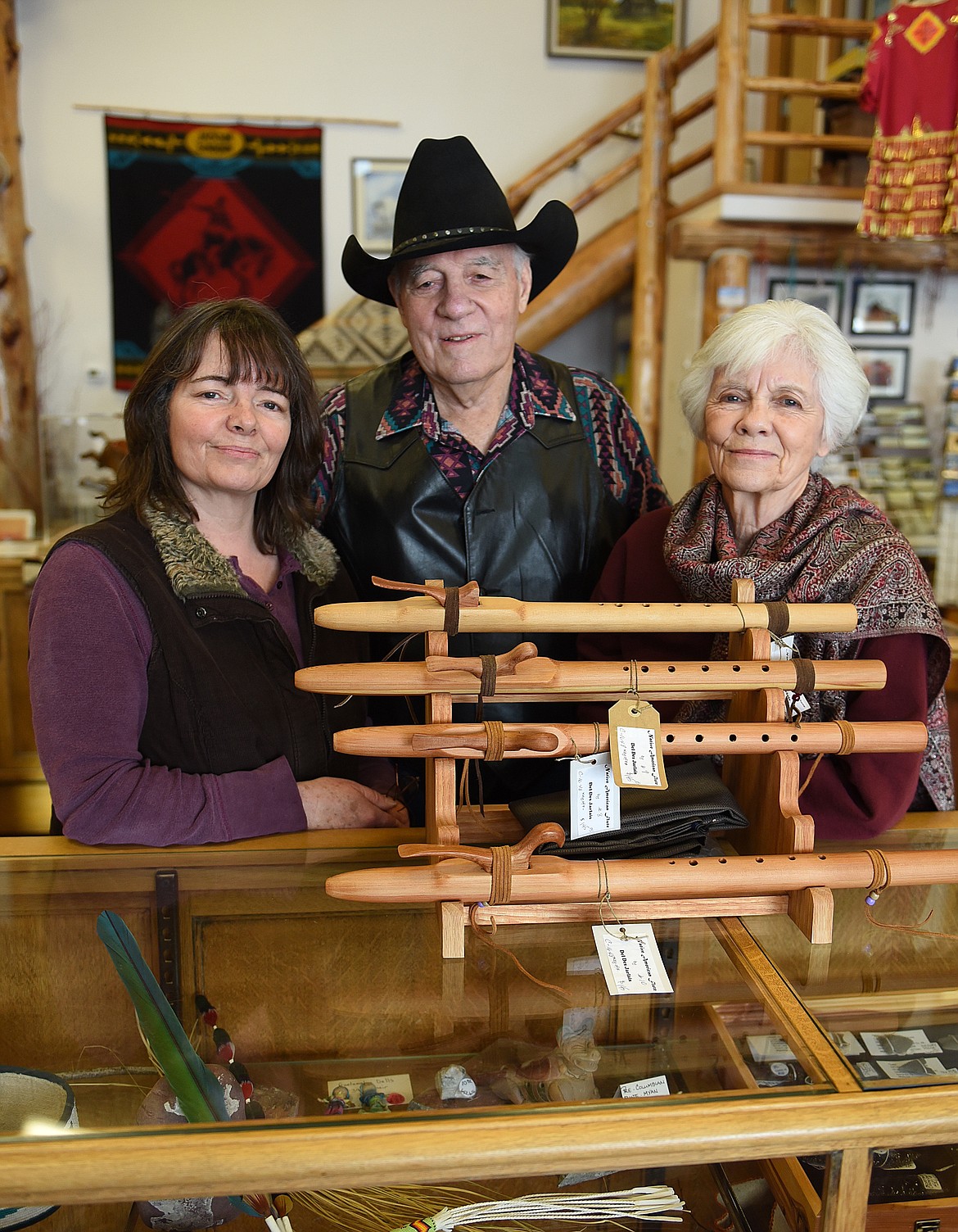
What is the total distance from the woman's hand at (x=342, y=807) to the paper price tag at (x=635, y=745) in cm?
50

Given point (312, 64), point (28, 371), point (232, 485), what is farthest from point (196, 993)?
point (312, 64)

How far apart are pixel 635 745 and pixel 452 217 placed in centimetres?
113

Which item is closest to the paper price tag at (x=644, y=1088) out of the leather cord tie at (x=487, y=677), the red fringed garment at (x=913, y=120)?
the leather cord tie at (x=487, y=677)

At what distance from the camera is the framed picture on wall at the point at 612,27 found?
→ 6.31m

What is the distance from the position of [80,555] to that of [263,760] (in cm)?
42

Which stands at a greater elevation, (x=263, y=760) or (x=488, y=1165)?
(x=263, y=760)

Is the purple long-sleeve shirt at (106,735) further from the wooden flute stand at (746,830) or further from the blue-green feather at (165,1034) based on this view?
the wooden flute stand at (746,830)

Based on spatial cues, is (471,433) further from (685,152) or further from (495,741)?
(685,152)

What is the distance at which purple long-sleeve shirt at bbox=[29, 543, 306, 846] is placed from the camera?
1.43 m

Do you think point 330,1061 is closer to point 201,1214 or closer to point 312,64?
point 201,1214

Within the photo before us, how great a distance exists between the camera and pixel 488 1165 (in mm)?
895

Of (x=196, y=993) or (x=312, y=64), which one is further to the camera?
(x=312, y=64)

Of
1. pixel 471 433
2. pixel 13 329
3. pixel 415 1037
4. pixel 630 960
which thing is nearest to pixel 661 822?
pixel 630 960

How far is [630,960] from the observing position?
115 cm
